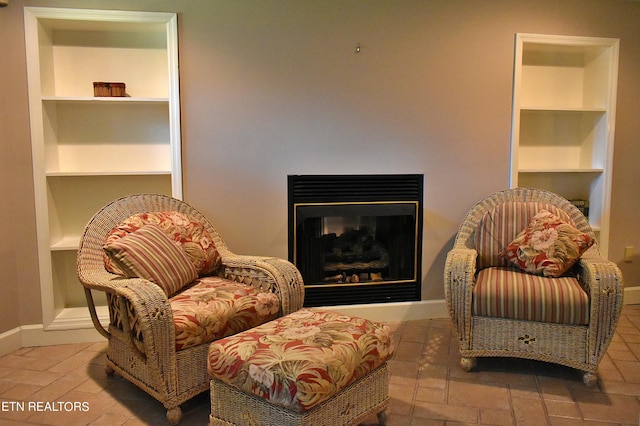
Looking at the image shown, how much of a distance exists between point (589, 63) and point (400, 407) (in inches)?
112

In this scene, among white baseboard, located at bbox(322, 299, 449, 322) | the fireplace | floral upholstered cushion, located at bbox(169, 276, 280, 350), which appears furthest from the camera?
white baseboard, located at bbox(322, 299, 449, 322)

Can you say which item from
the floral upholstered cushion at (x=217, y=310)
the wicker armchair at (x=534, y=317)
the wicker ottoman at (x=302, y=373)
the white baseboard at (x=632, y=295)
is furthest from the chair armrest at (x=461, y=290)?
the white baseboard at (x=632, y=295)

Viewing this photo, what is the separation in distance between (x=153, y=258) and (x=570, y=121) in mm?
3059

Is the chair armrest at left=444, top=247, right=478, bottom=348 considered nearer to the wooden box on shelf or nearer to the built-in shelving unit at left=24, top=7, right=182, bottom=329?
the built-in shelving unit at left=24, top=7, right=182, bottom=329

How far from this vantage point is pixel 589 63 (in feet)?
11.8

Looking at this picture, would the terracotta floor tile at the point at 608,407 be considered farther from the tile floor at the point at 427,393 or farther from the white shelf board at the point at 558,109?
the white shelf board at the point at 558,109

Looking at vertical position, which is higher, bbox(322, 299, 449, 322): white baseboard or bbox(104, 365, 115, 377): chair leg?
bbox(322, 299, 449, 322): white baseboard

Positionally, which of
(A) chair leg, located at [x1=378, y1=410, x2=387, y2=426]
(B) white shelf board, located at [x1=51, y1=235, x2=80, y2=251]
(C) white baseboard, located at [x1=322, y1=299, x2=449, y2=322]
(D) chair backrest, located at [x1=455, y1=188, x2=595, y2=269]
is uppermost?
(D) chair backrest, located at [x1=455, y1=188, x2=595, y2=269]

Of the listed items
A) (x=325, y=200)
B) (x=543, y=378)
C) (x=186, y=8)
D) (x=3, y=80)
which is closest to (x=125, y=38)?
(x=186, y=8)

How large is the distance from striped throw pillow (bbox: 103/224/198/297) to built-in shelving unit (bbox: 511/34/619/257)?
2243 mm

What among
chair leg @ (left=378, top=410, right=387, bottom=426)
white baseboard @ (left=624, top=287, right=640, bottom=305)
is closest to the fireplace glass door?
chair leg @ (left=378, top=410, right=387, bottom=426)

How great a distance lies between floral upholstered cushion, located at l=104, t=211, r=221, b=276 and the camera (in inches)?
96.0

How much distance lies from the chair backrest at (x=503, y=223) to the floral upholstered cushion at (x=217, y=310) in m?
1.25

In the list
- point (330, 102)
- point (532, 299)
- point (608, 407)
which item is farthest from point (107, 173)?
point (608, 407)
